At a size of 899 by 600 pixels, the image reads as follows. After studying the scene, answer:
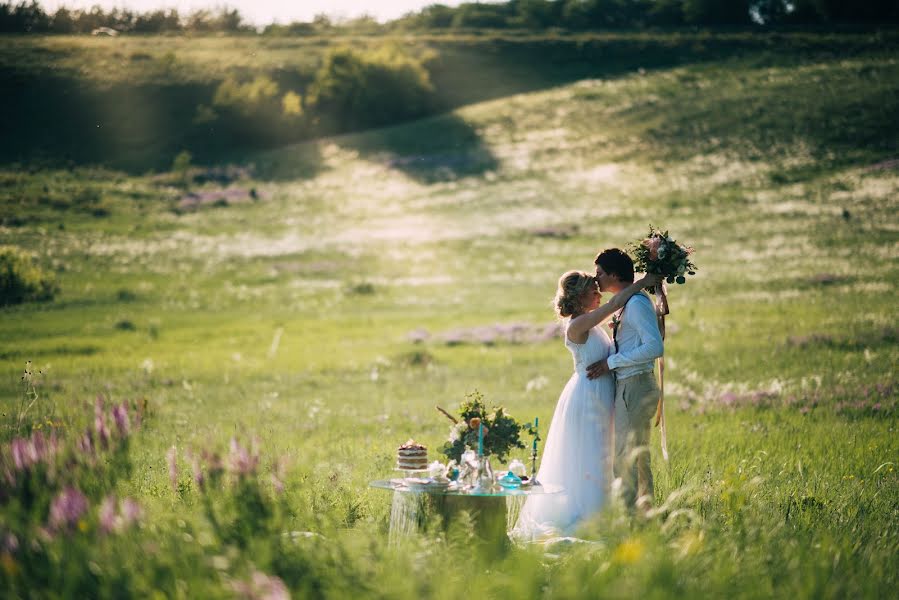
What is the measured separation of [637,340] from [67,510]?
18.5 feet

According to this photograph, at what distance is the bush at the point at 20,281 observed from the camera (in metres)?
26.7

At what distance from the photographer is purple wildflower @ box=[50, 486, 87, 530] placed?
553 cm

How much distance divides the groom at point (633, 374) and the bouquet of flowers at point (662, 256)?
19 centimetres

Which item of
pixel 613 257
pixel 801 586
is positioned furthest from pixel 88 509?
pixel 613 257

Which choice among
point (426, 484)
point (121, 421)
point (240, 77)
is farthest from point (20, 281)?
point (240, 77)

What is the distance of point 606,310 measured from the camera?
8.91 meters

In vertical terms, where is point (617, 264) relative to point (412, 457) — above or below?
above

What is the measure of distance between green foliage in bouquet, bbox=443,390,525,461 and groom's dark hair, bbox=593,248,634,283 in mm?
2027

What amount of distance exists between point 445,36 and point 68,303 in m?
82.5

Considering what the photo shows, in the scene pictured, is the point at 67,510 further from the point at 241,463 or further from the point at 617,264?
the point at 617,264

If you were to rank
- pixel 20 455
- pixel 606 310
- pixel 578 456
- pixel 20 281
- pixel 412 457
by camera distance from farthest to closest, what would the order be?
pixel 20 281, pixel 578 456, pixel 606 310, pixel 412 457, pixel 20 455

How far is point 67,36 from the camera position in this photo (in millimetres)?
57625

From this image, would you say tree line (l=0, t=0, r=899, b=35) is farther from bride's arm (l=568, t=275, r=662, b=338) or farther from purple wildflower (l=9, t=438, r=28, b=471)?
purple wildflower (l=9, t=438, r=28, b=471)

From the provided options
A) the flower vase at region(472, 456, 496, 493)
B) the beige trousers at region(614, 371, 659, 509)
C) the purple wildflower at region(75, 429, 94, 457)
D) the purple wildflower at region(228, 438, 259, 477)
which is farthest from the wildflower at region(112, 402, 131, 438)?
the beige trousers at region(614, 371, 659, 509)
